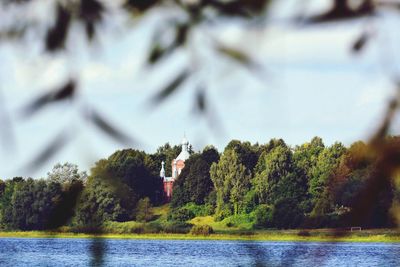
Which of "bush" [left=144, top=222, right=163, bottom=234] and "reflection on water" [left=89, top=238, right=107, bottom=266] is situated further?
"reflection on water" [left=89, top=238, right=107, bottom=266]

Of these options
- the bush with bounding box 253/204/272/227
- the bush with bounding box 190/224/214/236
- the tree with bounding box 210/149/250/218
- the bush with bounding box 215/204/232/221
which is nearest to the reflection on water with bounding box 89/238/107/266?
the bush with bounding box 253/204/272/227

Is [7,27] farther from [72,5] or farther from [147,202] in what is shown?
[147,202]

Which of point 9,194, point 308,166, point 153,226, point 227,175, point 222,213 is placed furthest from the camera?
point 222,213

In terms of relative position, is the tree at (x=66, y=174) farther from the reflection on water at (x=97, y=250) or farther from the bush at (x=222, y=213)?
the bush at (x=222, y=213)

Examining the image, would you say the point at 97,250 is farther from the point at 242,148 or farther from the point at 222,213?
the point at 222,213

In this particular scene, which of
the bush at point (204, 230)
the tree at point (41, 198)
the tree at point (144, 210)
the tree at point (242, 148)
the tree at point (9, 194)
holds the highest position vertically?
→ the bush at point (204, 230)

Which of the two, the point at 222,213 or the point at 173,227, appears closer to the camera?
the point at 173,227

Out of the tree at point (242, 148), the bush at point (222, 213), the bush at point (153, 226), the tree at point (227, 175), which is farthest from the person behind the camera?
the bush at point (222, 213)

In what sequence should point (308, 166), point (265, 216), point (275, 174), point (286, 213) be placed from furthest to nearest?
point (308, 166)
point (275, 174)
point (265, 216)
point (286, 213)

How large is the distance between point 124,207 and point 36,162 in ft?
0.39

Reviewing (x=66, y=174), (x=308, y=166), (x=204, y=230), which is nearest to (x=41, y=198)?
(x=66, y=174)

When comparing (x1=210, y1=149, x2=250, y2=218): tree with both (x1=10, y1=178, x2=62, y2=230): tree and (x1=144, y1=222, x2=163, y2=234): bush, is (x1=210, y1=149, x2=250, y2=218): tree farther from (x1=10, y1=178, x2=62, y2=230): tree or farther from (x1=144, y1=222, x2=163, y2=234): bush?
(x1=144, y1=222, x2=163, y2=234): bush

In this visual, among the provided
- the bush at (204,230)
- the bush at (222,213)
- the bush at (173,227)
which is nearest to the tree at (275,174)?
the bush at (173,227)

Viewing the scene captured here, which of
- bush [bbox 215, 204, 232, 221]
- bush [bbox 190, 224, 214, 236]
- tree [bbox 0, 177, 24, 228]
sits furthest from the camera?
bush [bbox 190, 224, 214, 236]
